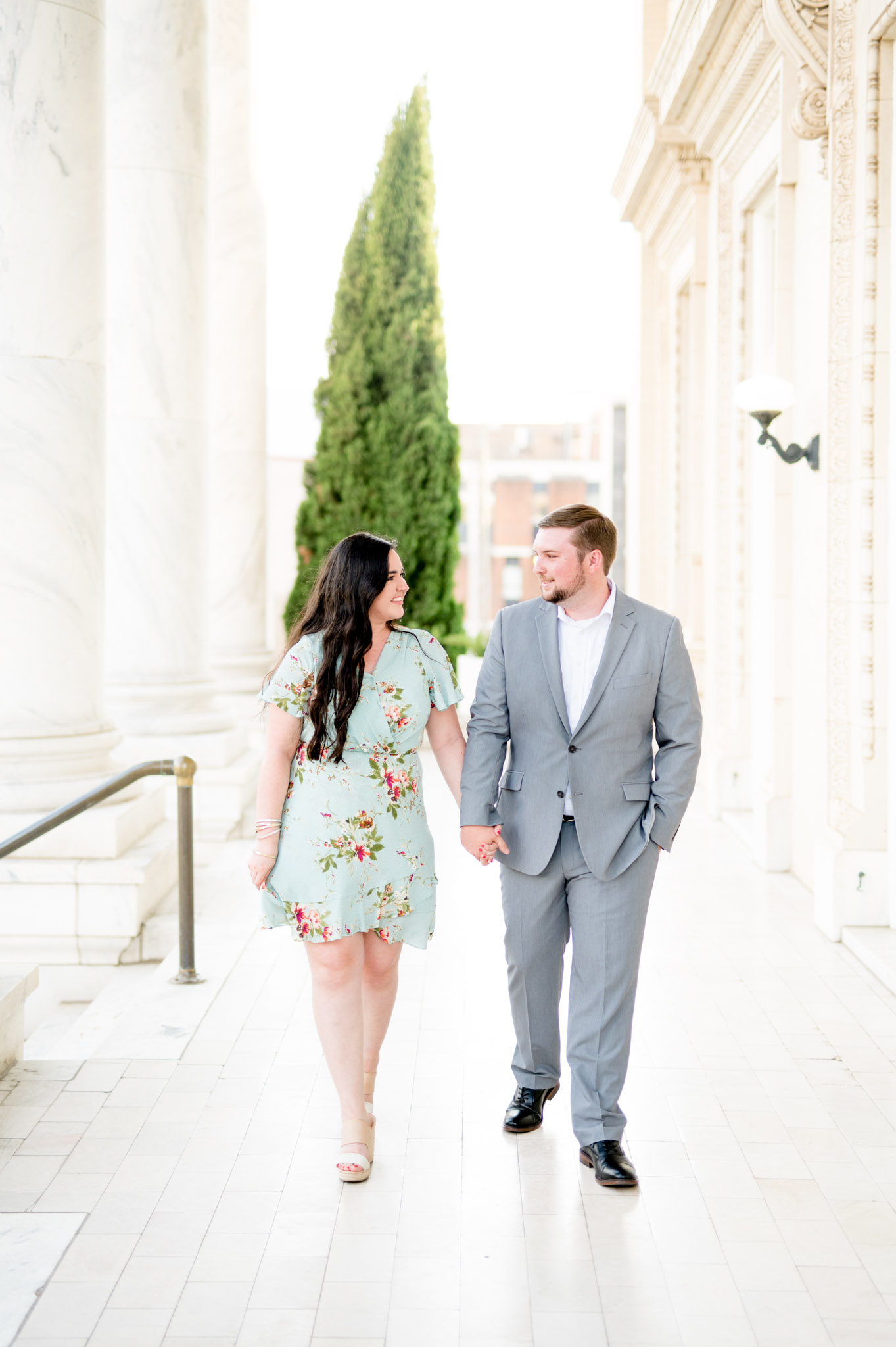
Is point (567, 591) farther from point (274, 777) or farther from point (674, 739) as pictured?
point (274, 777)

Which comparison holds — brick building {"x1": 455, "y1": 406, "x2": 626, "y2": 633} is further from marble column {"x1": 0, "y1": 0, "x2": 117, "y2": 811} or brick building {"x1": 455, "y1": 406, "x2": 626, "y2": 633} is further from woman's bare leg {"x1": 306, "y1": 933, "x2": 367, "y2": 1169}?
woman's bare leg {"x1": 306, "y1": 933, "x2": 367, "y2": 1169}

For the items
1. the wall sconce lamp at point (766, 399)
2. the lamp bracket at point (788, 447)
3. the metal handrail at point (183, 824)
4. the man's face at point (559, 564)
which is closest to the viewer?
the man's face at point (559, 564)

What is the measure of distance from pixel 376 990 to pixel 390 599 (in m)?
1.22

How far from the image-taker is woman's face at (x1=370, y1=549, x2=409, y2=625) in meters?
3.76

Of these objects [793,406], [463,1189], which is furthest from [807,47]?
[463,1189]

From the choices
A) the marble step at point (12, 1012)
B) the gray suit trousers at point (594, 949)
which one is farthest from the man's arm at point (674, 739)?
the marble step at point (12, 1012)

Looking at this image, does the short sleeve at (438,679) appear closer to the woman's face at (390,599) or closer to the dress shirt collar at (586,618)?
the woman's face at (390,599)

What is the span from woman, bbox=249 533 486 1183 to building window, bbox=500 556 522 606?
49.9m

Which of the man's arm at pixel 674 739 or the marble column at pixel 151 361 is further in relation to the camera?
the marble column at pixel 151 361

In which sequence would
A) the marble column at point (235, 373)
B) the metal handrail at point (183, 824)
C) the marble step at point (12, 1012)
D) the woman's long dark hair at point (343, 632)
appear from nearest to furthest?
the woman's long dark hair at point (343, 632) < the marble step at point (12, 1012) < the metal handrail at point (183, 824) < the marble column at point (235, 373)

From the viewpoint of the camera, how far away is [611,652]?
386 cm

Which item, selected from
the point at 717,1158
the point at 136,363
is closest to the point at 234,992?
the point at 717,1158

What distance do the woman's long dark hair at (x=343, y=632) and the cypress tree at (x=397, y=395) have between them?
1220 cm

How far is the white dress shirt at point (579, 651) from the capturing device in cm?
396
